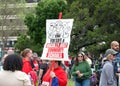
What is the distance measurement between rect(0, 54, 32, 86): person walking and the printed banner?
217 cm

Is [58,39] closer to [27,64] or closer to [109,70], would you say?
[109,70]

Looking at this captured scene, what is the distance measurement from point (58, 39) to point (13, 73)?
2.51 metres

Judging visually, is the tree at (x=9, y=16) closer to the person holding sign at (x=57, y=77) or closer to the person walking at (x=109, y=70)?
the person walking at (x=109, y=70)

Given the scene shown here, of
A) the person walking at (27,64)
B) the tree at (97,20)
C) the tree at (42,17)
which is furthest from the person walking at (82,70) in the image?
the tree at (42,17)

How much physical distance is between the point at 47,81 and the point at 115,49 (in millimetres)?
3079

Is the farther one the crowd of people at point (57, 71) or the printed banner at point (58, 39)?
the printed banner at point (58, 39)

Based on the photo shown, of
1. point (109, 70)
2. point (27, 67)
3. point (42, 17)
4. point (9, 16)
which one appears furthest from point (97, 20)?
point (9, 16)

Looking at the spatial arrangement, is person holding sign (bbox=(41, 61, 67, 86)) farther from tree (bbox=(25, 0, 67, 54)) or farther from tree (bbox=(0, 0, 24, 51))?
tree (bbox=(0, 0, 24, 51))

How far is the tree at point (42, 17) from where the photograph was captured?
49656mm

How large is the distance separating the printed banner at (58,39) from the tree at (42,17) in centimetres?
3897

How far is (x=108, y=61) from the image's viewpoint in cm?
1088

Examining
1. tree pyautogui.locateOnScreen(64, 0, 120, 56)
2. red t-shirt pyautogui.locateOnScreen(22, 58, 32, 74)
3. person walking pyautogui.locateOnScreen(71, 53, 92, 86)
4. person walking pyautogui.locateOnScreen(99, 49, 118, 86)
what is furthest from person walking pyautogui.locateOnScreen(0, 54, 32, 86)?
tree pyautogui.locateOnScreen(64, 0, 120, 56)

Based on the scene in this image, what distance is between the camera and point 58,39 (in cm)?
930

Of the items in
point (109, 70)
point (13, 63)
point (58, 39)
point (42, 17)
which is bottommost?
point (42, 17)
